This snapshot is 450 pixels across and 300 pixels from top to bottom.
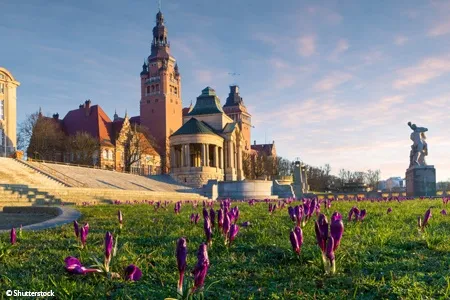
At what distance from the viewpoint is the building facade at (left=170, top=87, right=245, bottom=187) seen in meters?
60.9

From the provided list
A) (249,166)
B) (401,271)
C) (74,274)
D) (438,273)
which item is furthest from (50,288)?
(249,166)

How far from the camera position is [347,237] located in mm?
5332

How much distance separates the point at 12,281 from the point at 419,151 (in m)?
30.6

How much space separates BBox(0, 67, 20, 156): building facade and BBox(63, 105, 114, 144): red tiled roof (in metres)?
28.1

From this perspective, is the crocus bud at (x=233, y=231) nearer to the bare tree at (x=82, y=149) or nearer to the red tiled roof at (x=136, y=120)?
the bare tree at (x=82, y=149)

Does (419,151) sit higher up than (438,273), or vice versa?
(419,151)

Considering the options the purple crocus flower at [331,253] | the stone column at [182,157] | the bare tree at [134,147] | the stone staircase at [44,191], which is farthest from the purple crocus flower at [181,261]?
the bare tree at [134,147]

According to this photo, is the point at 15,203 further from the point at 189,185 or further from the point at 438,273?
the point at 189,185

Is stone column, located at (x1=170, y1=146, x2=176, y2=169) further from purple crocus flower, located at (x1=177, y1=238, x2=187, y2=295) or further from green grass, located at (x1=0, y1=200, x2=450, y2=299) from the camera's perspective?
purple crocus flower, located at (x1=177, y1=238, x2=187, y2=295)

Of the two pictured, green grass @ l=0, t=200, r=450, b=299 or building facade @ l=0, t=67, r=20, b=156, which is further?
building facade @ l=0, t=67, r=20, b=156

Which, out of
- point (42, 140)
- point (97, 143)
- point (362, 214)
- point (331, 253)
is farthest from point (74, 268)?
point (97, 143)

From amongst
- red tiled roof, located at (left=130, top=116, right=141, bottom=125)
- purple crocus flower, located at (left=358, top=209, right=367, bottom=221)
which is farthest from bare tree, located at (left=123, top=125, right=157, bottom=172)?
purple crocus flower, located at (left=358, top=209, right=367, bottom=221)

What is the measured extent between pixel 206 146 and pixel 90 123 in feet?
114

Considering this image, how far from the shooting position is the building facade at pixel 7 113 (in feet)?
175
